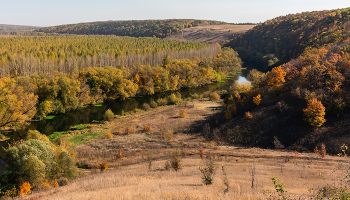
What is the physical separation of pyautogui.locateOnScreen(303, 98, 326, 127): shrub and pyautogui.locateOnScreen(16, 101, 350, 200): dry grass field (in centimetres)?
595

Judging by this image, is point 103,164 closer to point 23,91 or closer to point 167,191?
point 167,191

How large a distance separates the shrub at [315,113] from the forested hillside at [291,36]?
2420 inches

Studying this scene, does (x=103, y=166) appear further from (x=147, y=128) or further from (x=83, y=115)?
(x=83, y=115)

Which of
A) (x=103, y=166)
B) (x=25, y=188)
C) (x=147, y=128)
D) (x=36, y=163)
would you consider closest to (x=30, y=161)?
(x=36, y=163)

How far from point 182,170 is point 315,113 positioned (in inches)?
801

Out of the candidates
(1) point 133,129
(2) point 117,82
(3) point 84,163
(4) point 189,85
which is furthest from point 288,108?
(4) point 189,85

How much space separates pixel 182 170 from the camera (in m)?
23.8

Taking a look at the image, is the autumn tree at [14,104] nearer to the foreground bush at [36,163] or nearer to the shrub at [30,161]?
the foreground bush at [36,163]

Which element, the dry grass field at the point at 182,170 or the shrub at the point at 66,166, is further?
the shrub at the point at 66,166

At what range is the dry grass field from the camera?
17141mm

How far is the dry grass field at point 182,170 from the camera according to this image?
17141mm

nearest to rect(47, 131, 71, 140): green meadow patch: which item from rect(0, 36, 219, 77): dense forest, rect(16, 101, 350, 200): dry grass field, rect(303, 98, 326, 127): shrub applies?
rect(16, 101, 350, 200): dry grass field

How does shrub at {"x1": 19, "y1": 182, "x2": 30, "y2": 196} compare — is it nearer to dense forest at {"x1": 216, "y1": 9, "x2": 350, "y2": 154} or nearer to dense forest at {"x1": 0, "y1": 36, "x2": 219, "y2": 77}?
dense forest at {"x1": 216, "y1": 9, "x2": 350, "y2": 154}

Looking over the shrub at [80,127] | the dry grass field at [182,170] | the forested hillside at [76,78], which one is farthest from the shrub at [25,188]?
the forested hillside at [76,78]
